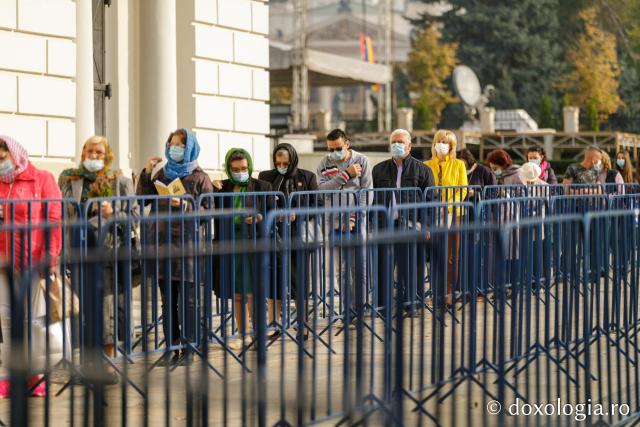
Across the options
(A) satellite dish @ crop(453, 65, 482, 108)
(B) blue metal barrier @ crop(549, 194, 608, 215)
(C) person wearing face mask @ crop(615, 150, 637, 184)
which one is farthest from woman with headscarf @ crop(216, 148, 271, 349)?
(A) satellite dish @ crop(453, 65, 482, 108)

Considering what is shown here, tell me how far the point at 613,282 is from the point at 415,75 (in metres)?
74.5

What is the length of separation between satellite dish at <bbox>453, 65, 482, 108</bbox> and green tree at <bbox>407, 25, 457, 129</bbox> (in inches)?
661

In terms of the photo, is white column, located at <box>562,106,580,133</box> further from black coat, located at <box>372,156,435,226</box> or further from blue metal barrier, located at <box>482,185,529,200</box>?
black coat, located at <box>372,156,435,226</box>

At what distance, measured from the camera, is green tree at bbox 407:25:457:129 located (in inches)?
3086

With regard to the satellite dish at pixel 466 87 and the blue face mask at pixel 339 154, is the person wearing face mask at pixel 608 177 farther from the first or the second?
the satellite dish at pixel 466 87

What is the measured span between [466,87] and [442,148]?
147 ft

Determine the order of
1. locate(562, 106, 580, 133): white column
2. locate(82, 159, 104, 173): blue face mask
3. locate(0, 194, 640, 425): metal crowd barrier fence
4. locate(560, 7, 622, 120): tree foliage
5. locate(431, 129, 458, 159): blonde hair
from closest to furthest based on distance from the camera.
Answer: locate(0, 194, 640, 425): metal crowd barrier fence
locate(82, 159, 104, 173): blue face mask
locate(431, 129, 458, 159): blonde hair
locate(562, 106, 580, 133): white column
locate(560, 7, 622, 120): tree foliage

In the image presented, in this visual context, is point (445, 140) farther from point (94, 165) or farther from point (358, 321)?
point (358, 321)

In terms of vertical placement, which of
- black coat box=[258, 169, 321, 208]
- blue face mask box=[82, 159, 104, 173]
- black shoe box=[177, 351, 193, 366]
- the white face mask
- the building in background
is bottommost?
black shoe box=[177, 351, 193, 366]

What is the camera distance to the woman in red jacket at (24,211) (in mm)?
8242

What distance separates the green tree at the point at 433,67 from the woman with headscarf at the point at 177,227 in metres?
66.5

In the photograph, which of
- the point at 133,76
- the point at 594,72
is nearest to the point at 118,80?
the point at 133,76

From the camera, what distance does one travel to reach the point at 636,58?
79.8 m

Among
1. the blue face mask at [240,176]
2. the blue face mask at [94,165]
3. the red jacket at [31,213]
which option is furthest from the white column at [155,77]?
the red jacket at [31,213]
